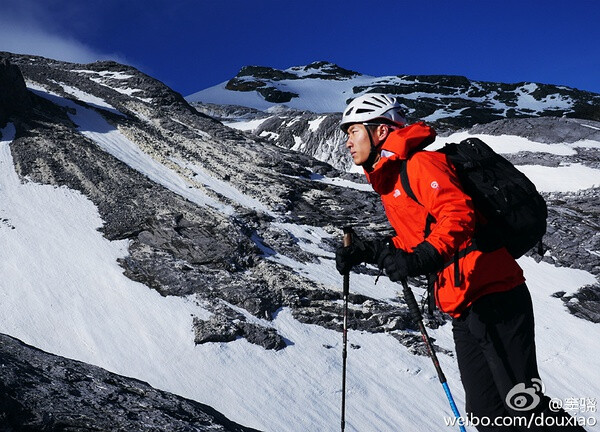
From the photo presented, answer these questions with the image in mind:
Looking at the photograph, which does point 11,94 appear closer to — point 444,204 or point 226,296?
point 226,296

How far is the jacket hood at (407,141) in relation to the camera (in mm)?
3307

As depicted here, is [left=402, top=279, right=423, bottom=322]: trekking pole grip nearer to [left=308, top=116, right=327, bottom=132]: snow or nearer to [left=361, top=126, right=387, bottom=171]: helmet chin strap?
[left=361, top=126, right=387, bottom=171]: helmet chin strap

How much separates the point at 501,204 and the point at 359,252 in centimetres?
111

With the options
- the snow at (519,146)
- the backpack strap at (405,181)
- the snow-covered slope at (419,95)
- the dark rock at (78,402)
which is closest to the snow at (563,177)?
the snow at (519,146)

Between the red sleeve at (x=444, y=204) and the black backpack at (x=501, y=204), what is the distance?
0.17 m

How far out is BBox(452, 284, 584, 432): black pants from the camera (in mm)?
3025

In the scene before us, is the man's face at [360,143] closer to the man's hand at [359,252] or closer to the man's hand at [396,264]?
the man's hand at [359,252]

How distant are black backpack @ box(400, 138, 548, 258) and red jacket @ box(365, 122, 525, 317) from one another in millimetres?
80

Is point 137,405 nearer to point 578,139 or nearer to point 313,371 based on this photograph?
point 313,371

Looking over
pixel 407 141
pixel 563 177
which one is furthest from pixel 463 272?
pixel 563 177

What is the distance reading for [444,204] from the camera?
301 centimetres

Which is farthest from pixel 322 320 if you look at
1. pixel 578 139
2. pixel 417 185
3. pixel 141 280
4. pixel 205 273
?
pixel 578 139

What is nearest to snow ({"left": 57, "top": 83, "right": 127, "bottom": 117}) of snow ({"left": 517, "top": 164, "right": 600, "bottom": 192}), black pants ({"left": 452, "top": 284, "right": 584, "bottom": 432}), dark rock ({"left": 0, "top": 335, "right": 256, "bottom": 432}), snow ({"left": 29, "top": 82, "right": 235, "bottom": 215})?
snow ({"left": 29, "top": 82, "right": 235, "bottom": 215})

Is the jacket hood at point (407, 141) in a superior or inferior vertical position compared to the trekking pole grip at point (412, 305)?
superior
